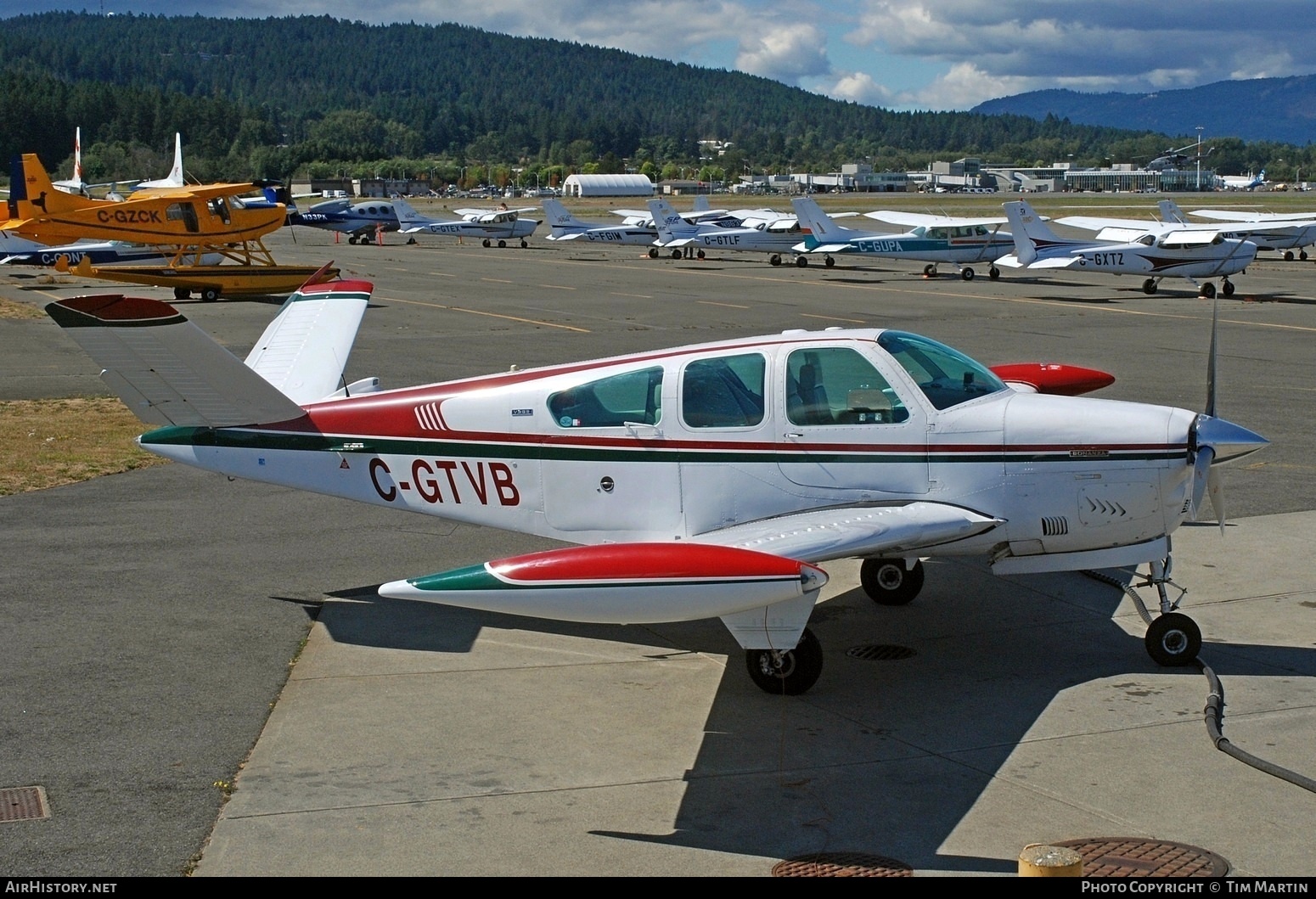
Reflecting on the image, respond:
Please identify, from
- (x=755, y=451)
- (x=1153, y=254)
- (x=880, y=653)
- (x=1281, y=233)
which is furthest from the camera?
(x=1281, y=233)

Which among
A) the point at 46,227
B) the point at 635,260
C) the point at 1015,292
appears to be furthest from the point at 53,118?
the point at 1015,292

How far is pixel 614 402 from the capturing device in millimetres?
8984

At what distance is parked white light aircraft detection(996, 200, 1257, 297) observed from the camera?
39969mm

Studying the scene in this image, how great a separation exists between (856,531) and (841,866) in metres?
2.56

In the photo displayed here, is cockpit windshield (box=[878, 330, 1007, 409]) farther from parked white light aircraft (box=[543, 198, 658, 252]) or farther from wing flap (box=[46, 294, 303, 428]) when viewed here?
parked white light aircraft (box=[543, 198, 658, 252])

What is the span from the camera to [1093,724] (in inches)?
297

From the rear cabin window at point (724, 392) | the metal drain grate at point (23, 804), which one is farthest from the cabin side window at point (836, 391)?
the metal drain grate at point (23, 804)

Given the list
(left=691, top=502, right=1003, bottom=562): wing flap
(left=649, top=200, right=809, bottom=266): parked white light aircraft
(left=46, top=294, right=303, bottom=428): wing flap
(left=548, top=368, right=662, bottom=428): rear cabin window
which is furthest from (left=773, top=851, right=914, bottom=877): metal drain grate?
(left=649, top=200, right=809, bottom=266): parked white light aircraft

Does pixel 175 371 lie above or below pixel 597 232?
above

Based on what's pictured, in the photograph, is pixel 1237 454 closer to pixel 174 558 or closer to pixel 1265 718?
pixel 1265 718

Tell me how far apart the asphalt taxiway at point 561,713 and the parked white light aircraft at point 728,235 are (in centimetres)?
4285

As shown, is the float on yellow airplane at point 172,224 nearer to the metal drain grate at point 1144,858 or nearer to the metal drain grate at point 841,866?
the metal drain grate at point 841,866

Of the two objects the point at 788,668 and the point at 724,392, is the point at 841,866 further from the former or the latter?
the point at 724,392

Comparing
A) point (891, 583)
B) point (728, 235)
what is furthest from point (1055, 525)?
point (728, 235)
